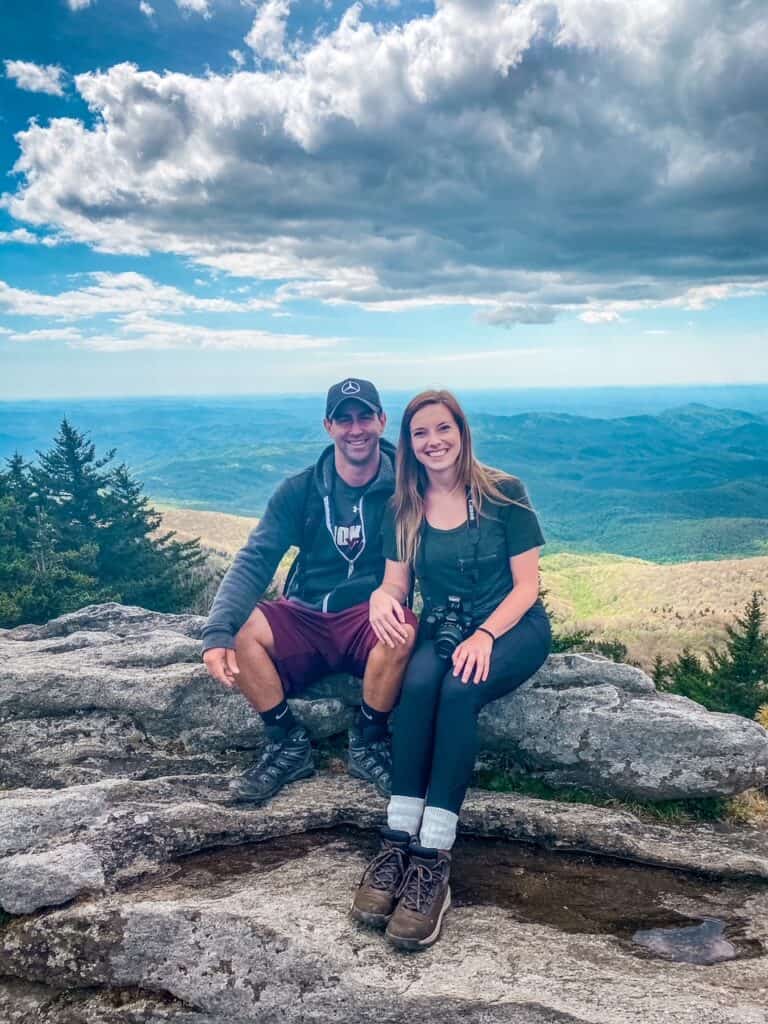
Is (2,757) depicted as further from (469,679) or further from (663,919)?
(663,919)

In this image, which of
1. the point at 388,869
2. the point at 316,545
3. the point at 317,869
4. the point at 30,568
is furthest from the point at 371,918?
the point at 30,568

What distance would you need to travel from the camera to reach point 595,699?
31.1 feet

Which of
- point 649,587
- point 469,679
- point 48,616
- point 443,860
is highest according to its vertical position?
point 469,679

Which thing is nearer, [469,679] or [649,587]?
[469,679]

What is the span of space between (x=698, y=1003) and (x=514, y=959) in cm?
151

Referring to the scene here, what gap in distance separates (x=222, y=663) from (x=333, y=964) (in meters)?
3.33

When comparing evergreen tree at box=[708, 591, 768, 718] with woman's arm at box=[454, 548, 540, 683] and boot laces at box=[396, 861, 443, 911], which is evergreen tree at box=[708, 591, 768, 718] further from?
boot laces at box=[396, 861, 443, 911]

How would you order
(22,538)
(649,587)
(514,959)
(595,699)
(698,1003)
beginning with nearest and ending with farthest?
1. (698,1003)
2. (514,959)
3. (595,699)
4. (22,538)
5. (649,587)

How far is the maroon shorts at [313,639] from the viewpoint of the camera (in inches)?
340

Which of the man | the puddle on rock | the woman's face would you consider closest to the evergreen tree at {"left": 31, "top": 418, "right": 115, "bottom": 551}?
the man

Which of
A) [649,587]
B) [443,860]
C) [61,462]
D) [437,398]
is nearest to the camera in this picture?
[443,860]

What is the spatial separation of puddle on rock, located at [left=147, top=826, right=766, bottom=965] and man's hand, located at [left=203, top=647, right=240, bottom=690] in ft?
6.52

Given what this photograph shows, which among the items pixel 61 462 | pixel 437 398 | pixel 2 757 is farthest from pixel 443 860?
pixel 61 462

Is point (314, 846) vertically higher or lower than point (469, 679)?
lower
